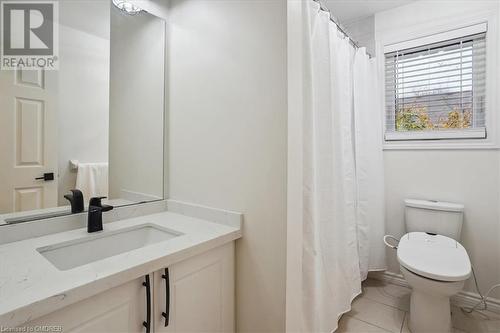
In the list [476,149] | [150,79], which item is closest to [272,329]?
[150,79]

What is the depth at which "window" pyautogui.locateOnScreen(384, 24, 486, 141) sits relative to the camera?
195cm

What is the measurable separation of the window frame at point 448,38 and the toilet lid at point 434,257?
74cm

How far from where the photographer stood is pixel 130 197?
1548mm

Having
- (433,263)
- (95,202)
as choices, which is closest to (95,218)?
Answer: (95,202)

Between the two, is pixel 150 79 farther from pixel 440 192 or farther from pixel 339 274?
pixel 440 192

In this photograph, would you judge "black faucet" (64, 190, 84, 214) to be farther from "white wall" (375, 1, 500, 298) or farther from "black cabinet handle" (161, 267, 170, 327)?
"white wall" (375, 1, 500, 298)

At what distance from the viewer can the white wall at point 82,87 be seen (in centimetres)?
126

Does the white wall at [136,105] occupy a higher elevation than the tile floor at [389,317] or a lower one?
higher

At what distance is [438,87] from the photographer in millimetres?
2115

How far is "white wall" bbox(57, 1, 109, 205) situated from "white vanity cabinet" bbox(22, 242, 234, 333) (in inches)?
26.2

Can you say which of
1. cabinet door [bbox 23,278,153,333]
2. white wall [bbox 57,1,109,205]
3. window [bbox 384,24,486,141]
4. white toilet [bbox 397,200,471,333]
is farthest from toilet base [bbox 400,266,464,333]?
white wall [bbox 57,1,109,205]

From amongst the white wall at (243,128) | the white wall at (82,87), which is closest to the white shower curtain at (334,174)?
the white wall at (243,128)

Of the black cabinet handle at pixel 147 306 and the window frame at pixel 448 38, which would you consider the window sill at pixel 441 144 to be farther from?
the black cabinet handle at pixel 147 306

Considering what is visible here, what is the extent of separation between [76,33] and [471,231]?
9.43 feet
